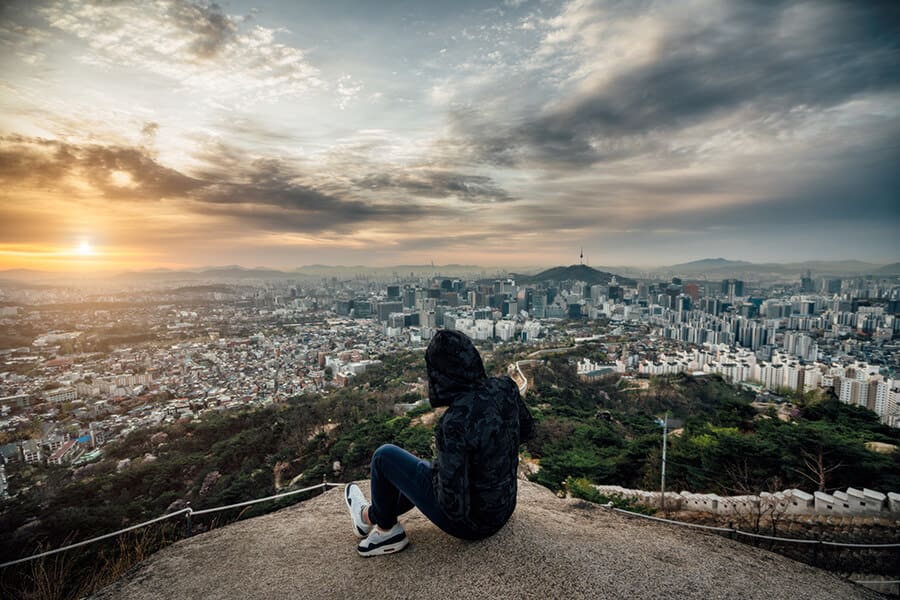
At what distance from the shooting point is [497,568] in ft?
5.24

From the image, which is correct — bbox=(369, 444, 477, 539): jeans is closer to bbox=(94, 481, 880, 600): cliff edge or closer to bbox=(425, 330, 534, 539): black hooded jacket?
bbox=(425, 330, 534, 539): black hooded jacket

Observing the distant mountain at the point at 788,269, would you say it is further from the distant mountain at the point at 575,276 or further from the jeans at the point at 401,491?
the jeans at the point at 401,491

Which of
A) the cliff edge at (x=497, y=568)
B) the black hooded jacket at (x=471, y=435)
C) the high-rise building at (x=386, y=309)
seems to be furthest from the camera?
the high-rise building at (x=386, y=309)

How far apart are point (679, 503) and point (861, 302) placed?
1414 inches

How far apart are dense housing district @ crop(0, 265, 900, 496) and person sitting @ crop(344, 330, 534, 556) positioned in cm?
1082

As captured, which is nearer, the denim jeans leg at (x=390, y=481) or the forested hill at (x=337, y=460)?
the denim jeans leg at (x=390, y=481)

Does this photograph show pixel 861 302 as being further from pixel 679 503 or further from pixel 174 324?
pixel 174 324

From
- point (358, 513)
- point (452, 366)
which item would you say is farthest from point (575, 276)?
point (452, 366)

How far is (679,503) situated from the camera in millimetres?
4488

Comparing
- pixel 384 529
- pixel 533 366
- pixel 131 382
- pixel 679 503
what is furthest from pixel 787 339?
pixel 131 382

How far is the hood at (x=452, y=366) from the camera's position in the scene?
1415mm

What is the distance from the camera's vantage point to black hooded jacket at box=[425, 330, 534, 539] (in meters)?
1.33

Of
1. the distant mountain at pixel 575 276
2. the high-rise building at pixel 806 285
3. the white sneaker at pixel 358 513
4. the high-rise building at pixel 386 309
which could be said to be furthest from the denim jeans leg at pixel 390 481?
the distant mountain at pixel 575 276

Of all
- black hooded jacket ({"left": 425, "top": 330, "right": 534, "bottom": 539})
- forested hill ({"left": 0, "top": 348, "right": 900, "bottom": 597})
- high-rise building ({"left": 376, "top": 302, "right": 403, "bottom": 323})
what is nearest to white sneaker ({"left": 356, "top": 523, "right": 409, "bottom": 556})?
black hooded jacket ({"left": 425, "top": 330, "right": 534, "bottom": 539})
